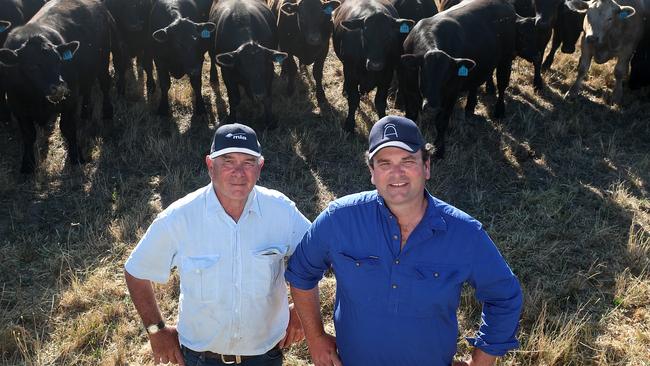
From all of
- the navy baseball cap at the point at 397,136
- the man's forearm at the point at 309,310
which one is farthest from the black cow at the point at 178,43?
the navy baseball cap at the point at 397,136

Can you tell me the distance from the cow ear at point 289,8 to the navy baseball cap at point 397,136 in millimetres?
7696

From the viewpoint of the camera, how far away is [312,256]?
3113 millimetres

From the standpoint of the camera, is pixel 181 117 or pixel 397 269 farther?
pixel 181 117

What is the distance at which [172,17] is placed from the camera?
9.88 metres

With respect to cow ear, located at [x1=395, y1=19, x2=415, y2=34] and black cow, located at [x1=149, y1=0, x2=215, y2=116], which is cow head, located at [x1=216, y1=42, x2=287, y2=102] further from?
cow ear, located at [x1=395, y1=19, x2=415, y2=34]

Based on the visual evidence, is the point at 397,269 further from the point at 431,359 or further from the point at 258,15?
→ the point at 258,15

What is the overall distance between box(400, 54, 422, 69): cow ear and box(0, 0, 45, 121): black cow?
19.0 feet

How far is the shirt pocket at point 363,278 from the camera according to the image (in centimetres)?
292

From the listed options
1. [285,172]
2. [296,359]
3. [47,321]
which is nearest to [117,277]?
[47,321]

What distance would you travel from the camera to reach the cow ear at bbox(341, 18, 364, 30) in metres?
9.00

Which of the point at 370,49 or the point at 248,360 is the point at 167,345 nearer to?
the point at 248,360

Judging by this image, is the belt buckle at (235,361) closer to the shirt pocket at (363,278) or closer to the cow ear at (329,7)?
the shirt pocket at (363,278)

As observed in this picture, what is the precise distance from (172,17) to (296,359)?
6777 millimetres

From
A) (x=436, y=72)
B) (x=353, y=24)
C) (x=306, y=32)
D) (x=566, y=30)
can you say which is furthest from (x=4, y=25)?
(x=566, y=30)
